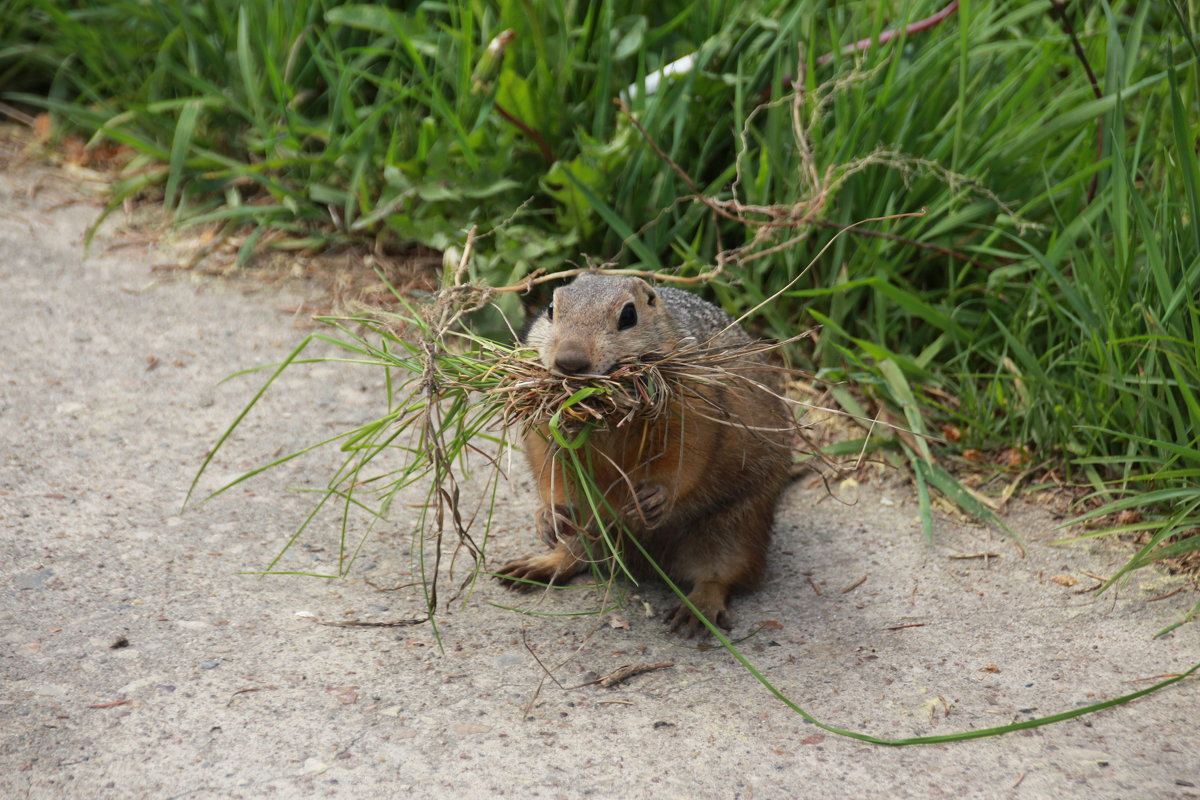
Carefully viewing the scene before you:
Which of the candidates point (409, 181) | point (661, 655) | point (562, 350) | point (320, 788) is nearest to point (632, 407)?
point (562, 350)

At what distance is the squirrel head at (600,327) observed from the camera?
264cm

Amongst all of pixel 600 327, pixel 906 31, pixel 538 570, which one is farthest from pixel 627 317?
pixel 906 31

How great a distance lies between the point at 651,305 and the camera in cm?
302

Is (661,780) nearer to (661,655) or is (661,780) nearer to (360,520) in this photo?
(661,655)

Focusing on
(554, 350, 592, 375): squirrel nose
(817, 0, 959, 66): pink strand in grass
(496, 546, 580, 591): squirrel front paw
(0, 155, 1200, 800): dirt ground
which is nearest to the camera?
(0, 155, 1200, 800): dirt ground

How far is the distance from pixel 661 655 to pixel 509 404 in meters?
0.81

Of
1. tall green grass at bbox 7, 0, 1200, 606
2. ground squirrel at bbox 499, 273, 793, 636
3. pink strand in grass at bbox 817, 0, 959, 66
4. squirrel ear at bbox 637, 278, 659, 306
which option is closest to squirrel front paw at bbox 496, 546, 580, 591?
ground squirrel at bbox 499, 273, 793, 636

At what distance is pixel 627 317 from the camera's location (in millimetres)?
2859

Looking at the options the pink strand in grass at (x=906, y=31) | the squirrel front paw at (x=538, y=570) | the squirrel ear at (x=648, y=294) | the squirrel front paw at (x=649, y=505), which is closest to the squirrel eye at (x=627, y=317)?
the squirrel ear at (x=648, y=294)

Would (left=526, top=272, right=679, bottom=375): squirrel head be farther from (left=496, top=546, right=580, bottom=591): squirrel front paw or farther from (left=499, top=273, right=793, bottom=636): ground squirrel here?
(left=496, top=546, right=580, bottom=591): squirrel front paw

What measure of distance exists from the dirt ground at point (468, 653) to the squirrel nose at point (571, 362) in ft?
2.07

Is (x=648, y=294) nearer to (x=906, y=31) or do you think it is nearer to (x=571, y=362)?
(x=571, y=362)

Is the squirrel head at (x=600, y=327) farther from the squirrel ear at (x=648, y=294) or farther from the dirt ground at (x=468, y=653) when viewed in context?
the dirt ground at (x=468, y=653)

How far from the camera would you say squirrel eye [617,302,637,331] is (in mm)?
2834
